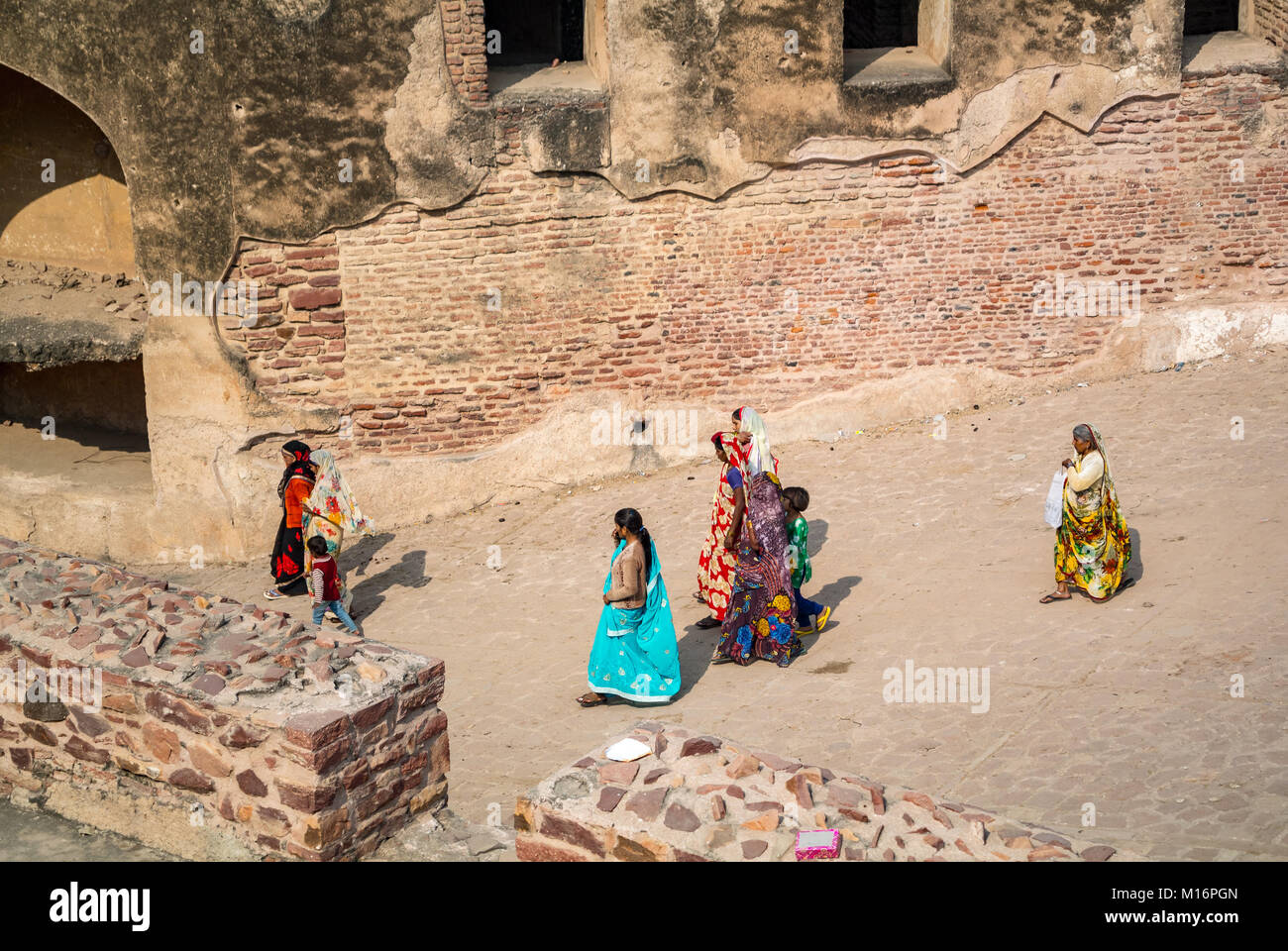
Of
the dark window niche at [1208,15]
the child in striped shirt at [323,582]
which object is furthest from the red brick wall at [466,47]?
the dark window niche at [1208,15]

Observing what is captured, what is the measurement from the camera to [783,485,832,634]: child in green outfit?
8.98 meters

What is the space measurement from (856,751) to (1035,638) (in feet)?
5.98

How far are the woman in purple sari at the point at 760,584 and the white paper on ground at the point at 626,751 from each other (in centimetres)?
341

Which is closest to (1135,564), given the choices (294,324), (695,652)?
(695,652)

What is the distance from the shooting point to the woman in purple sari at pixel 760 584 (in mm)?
8703

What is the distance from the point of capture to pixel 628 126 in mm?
12016

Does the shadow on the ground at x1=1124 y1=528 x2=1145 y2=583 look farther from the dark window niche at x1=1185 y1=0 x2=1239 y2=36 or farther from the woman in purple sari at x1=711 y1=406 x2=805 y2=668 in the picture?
the dark window niche at x1=1185 y1=0 x2=1239 y2=36

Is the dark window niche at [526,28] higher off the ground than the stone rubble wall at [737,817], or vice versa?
the dark window niche at [526,28]

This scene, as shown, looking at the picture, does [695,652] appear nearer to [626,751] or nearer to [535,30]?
[626,751]

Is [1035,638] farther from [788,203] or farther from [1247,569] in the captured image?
[788,203]

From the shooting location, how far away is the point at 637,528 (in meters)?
8.23

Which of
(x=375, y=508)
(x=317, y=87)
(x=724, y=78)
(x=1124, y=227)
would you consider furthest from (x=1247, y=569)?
(x=317, y=87)

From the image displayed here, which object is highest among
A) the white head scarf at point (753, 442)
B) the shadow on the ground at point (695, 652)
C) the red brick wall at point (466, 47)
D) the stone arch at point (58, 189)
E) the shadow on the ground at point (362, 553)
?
the red brick wall at point (466, 47)

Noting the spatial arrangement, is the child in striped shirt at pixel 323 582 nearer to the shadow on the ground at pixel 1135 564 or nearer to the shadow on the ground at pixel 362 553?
the shadow on the ground at pixel 362 553
